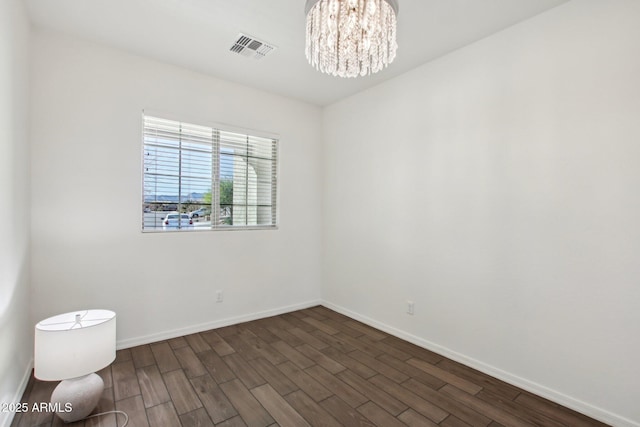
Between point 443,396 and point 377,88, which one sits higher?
point 377,88

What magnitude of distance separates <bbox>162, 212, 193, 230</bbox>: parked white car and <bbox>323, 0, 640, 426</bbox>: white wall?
2.04 m

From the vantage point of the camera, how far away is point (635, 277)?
1842 millimetres

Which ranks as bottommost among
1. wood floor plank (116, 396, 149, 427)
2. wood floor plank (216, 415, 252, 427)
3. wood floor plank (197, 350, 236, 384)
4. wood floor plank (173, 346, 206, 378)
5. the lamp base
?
wood floor plank (216, 415, 252, 427)

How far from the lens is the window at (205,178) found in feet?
9.89

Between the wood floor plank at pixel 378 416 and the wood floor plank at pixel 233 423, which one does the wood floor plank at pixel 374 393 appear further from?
the wood floor plank at pixel 233 423

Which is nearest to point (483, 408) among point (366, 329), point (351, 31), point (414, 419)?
point (414, 419)

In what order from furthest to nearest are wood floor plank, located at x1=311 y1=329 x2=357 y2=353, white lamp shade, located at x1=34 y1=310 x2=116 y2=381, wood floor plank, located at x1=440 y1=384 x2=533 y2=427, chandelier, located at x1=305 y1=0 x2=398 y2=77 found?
1. wood floor plank, located at x1=311 y1=329 x2=357 y2=353
2. wood floor plank, located at x1=440 y1=384 x2=533 y2=427
3. white lamp shade, located at x1=34 y1=310 x2=116 y2=381
4. chandelier, located at x1=305 y1=0 x2=398 y2=77

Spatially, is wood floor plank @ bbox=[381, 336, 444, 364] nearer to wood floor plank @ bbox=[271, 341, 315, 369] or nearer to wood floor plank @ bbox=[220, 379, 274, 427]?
wood floor plank @ bbox=[271, 341, 315, 369]

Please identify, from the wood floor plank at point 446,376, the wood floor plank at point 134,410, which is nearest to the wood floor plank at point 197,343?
the wood floor plank at point 134,410

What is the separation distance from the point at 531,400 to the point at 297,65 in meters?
3.39

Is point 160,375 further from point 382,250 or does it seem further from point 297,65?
point 297,65

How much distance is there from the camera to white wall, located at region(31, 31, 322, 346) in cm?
250

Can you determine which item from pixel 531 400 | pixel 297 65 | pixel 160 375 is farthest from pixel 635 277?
pixel 160 375

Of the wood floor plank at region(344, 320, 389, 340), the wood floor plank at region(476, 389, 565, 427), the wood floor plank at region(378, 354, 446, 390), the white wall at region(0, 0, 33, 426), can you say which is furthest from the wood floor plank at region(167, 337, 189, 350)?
the wood floor plank at region(476, 389, 565, 427)
